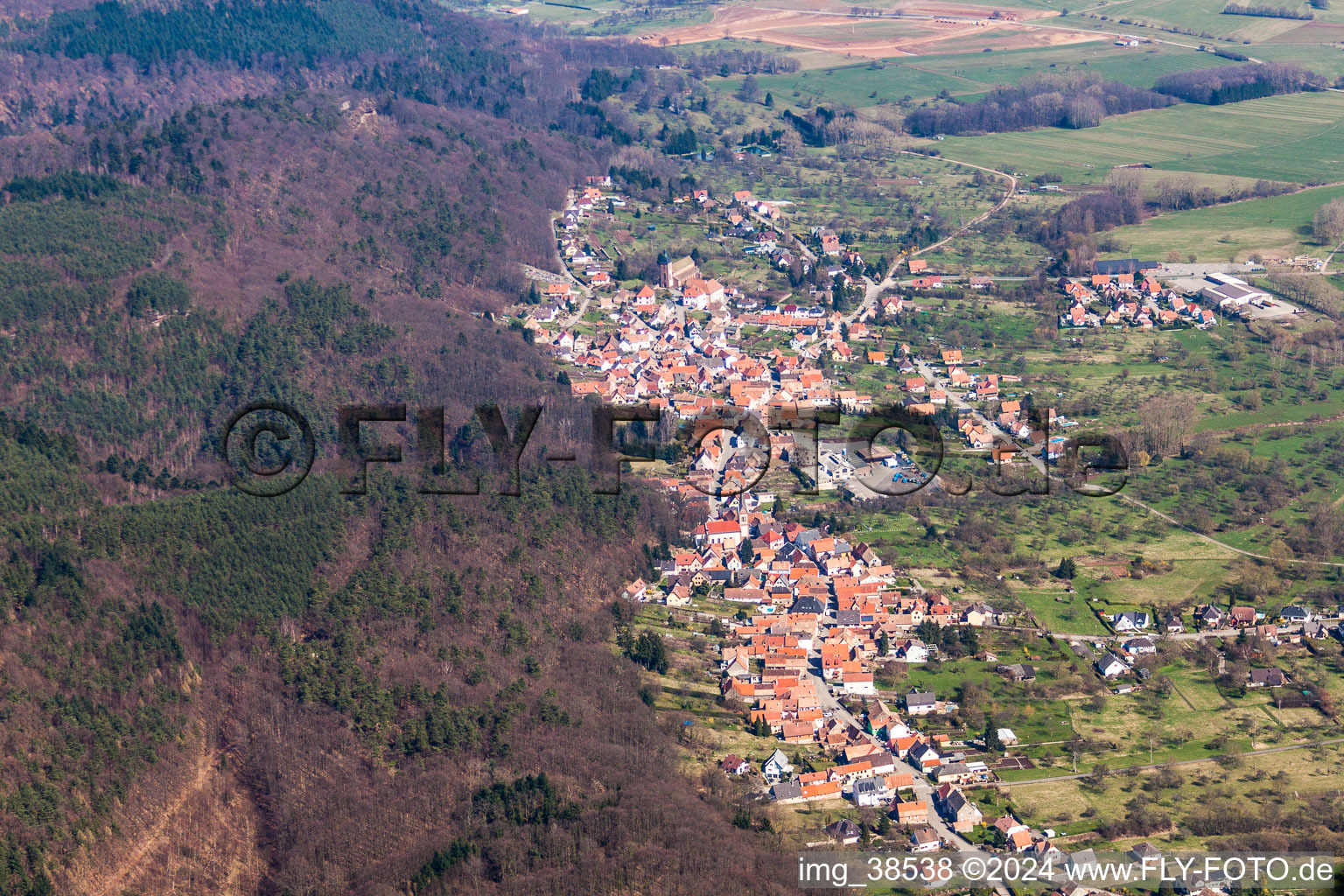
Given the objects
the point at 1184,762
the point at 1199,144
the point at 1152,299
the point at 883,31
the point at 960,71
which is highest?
the point at 883,31

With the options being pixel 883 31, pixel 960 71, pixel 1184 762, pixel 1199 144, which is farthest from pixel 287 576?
pixel 883 31

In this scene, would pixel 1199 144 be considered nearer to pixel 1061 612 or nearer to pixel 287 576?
pixel 1061 612

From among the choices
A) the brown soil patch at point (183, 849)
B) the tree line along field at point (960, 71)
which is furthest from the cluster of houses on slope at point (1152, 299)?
the tree line along field at point (960, 71)

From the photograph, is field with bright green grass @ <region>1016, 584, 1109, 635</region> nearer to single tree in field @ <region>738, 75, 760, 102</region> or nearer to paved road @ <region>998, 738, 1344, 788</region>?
paved road @ <region>998, 738, 1344, 788</region>

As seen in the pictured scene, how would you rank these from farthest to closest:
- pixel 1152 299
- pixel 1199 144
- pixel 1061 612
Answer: pixel 1199 144 → pixel 1152 299 → pixel 1061 612

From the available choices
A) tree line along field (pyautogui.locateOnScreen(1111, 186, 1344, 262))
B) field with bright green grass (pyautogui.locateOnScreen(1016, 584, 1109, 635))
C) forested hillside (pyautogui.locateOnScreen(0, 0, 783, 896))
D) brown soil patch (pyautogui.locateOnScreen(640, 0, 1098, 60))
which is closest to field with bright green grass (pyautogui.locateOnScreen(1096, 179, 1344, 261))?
tree line along field (pyautogui.locateOnScreen(1111, 186, 1344, 262))

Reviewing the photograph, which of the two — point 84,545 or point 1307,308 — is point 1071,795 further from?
point 1307,308
